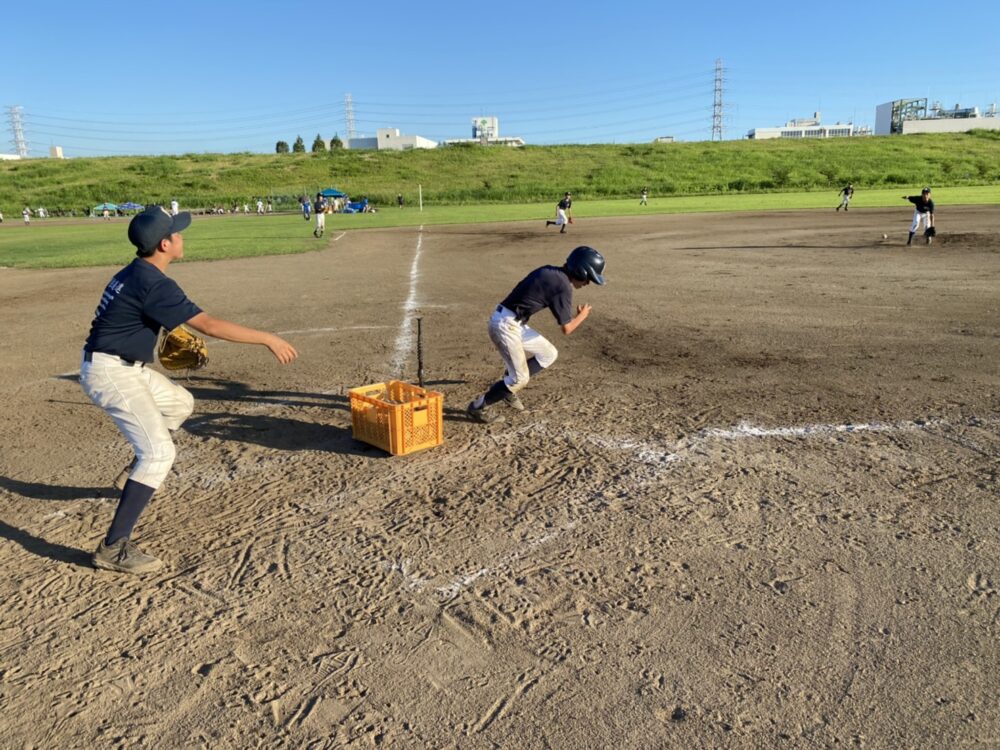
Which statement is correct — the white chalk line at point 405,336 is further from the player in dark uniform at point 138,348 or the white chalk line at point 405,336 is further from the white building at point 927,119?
the white building at point 927,119

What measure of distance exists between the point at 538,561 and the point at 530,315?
2.99 meters

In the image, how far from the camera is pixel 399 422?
568 centimetres

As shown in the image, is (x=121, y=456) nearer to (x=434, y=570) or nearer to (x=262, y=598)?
(x=262, y=598)

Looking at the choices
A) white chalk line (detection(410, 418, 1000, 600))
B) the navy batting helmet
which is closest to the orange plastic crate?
white chalk line (detection(410, 418, 1000, 600))

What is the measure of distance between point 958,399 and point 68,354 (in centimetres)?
1140

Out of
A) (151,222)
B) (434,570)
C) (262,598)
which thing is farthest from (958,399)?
(151,222)

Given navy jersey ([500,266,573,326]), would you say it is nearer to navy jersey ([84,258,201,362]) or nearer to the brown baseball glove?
the brown baseball glove

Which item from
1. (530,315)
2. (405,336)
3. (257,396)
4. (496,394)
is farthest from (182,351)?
(405,336)

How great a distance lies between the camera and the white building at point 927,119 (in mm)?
140875

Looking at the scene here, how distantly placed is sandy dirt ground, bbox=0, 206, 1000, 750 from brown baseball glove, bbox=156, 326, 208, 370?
2.93 feet

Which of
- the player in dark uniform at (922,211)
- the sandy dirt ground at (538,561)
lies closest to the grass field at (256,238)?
the player in dark uniform at (922,211)

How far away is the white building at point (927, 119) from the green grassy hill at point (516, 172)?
177 ft

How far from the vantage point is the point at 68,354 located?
386 inches

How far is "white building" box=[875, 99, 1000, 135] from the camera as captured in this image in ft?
462
